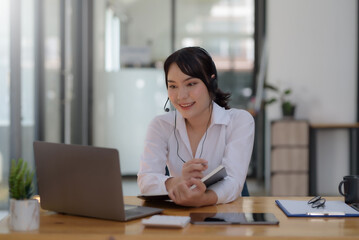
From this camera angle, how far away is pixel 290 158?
611 centimetres

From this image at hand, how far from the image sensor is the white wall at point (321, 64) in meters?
6.46

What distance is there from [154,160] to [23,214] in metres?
0.89

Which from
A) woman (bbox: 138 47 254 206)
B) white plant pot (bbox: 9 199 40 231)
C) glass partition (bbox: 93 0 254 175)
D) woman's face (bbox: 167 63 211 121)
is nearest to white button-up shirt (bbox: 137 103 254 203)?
woman (bbox: 138 47 254 206)

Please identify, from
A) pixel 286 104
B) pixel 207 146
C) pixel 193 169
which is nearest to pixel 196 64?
pixel 207 146

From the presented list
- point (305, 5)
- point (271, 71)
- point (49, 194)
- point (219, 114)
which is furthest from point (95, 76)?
point (49, 194)

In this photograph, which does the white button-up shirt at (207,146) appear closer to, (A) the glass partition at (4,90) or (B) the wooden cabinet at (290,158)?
(A) the glass partition at (4,90)

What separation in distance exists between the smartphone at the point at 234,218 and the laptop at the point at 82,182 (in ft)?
0.54

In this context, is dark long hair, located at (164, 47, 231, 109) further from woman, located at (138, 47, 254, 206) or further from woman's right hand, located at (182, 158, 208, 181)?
woman's right hand, located at (182, 158, 208, 181)

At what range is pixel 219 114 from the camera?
2459 mm

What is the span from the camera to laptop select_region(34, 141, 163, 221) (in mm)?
1630

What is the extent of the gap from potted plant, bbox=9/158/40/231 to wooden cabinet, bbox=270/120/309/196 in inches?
185

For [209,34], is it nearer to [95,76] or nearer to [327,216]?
[95,76]

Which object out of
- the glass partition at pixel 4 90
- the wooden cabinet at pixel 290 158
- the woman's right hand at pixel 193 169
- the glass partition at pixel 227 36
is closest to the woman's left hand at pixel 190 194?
the woman's right hand at pixel 193 169

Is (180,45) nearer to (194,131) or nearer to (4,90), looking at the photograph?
(4,90)
